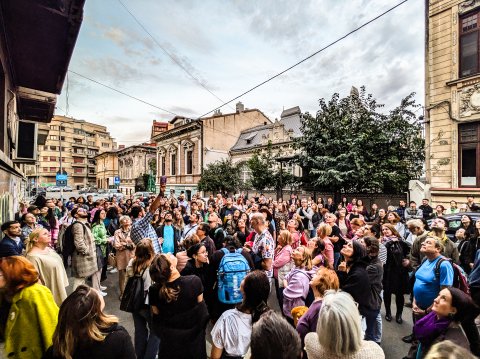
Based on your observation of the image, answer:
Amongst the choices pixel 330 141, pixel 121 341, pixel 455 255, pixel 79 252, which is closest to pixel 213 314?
pixel 121 341

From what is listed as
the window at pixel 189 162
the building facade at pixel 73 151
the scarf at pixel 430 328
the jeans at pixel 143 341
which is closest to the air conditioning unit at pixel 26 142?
the jeans at pixel 143 341

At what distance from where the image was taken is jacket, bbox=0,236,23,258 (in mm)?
3781

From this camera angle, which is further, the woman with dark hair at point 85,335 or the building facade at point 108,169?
the building facade at point 108,169

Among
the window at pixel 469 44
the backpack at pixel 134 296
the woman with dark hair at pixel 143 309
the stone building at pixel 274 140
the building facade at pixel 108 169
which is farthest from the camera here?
the building facade at pixel 108 169

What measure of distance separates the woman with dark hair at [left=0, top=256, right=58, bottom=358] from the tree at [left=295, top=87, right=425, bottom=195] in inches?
539

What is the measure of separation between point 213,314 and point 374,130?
1404 centimetres

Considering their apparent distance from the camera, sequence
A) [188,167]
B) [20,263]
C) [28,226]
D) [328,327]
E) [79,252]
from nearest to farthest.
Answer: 1. [328,327]
2. [20,263]
3. [79,252]
4. [28,226]
5. [188,167]

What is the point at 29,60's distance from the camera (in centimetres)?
502

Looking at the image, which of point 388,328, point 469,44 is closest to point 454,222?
point 388,328

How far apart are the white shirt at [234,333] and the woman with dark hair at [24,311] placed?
1374mm

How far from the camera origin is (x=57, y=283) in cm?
316

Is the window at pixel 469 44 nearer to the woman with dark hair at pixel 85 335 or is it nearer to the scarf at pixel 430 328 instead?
the scarf at pixel 430 328

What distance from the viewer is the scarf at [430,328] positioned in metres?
2.18

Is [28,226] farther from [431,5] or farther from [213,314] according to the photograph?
[431,5]
